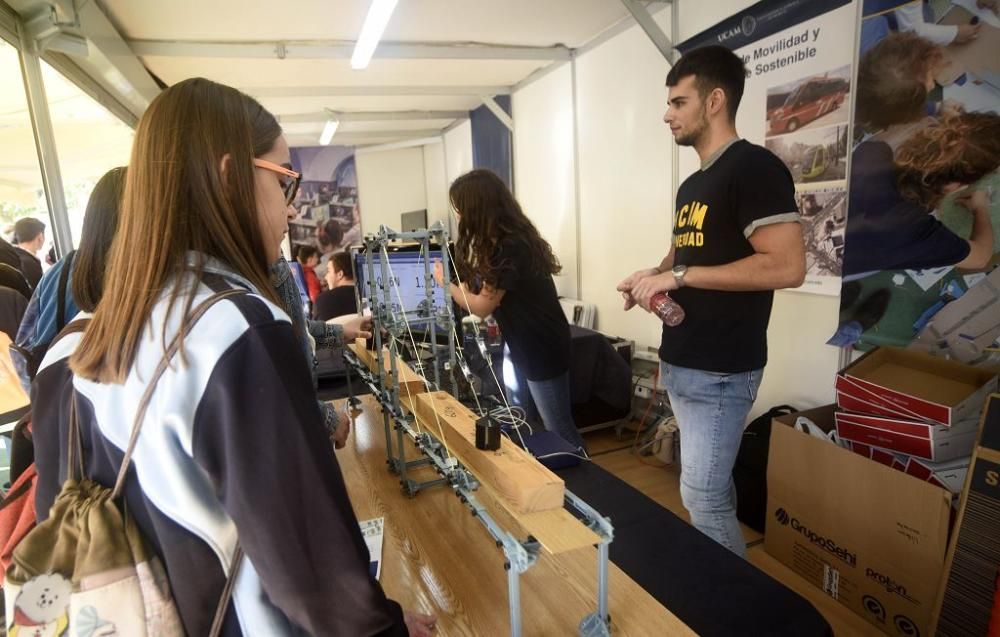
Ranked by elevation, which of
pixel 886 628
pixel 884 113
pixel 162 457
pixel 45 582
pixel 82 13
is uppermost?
pixel 82 13

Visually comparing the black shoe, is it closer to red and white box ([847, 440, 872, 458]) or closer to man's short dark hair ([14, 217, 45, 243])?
red and white box ([847, 440, 872, 458])

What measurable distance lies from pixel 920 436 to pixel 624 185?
7.83ft

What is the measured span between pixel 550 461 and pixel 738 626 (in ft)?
2.43

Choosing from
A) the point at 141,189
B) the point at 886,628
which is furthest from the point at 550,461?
the point at 141,189

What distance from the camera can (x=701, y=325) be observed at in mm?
1485

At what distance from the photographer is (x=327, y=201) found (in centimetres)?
814

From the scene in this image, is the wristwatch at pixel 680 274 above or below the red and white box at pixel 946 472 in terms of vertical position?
above

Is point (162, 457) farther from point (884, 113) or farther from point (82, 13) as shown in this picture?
point (82, 13)

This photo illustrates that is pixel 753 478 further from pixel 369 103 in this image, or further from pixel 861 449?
pixel 369 103

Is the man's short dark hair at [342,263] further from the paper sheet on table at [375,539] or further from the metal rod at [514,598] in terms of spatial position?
the metal rod at [514,598]

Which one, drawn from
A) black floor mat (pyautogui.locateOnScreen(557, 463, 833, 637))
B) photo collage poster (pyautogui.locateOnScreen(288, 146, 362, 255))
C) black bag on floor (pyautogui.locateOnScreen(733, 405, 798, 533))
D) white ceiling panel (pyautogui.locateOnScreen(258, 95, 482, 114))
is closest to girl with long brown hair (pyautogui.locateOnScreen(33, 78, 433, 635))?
black floor mat (pyautogui.locateOnScreen(557, 463, 833, 637))

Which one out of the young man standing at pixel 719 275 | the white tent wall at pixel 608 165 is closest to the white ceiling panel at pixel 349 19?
the white tent wall at pixel 608 165

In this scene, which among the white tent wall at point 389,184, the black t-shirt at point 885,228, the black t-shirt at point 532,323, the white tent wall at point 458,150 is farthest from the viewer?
the white tent wall at point 389,184

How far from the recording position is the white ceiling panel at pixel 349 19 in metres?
3.03
